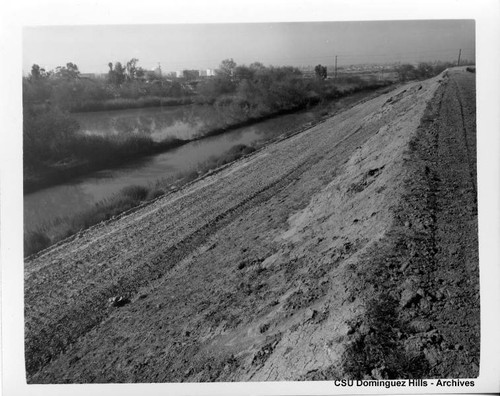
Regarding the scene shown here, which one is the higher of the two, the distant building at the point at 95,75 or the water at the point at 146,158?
the distant building at the point at 95,75

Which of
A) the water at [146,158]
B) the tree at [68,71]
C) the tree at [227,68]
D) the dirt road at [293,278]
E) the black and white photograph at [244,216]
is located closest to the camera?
the dirt road at [293,278]

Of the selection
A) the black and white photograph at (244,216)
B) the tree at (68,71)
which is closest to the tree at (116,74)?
the black and white photograph at (244,216)

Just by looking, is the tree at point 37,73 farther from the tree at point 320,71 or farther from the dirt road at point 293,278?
the tree at point 320,71

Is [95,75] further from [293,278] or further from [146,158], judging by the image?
[293,278]

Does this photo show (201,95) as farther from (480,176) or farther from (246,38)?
(480,176)

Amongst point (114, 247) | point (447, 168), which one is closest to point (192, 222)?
point (114, 247)

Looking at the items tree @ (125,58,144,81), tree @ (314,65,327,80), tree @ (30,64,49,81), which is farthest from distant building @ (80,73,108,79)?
tree @ (314,65,327,80)
